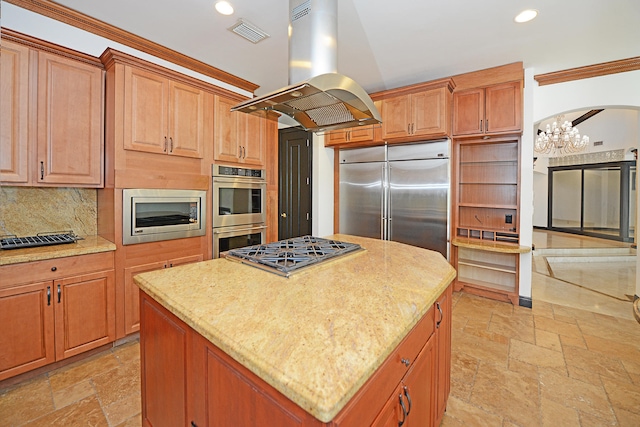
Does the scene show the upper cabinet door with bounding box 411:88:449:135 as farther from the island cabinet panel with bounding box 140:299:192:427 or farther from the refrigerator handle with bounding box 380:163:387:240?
the island cabinet panel with bounding box 140:299:192:427

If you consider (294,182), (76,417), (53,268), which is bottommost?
(76,417)

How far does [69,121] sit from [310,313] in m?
2.53

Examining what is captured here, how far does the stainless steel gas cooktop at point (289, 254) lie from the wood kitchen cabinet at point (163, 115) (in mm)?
1475

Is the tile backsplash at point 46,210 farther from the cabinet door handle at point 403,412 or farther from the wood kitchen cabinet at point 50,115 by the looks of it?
the cabinet door handle at point 403,412

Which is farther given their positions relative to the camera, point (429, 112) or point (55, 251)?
point (429, 112)

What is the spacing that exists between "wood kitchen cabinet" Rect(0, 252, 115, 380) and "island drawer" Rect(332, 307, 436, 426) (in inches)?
91.0

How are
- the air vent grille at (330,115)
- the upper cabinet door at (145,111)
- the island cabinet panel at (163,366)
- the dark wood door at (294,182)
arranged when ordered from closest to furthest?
1. the island cabinet panel at (163,366)
2. the air vent grille at (330,115)
3. the upper cabinet door at (145,111)
4. the dark wood door at (294,182)

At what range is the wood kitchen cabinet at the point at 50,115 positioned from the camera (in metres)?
1.97

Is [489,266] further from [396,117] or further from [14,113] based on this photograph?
[14,113]

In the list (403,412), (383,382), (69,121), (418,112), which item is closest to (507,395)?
(403,412)

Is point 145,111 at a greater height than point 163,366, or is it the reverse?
point 145,111

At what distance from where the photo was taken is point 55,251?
6.45 feet

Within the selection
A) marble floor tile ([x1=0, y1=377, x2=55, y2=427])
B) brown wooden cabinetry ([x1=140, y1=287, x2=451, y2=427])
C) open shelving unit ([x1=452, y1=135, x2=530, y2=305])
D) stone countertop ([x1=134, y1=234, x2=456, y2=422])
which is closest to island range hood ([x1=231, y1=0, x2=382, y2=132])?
stone countertop ([x1=134, y1=234, x2=456, y2=422])

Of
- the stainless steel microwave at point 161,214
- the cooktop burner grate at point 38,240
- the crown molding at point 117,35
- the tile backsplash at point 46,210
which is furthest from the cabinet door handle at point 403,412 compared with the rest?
the crown molding at point 117,35
